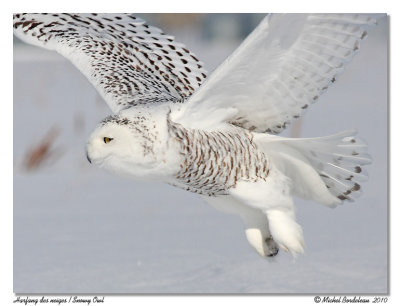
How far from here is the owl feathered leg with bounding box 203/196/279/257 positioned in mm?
3387

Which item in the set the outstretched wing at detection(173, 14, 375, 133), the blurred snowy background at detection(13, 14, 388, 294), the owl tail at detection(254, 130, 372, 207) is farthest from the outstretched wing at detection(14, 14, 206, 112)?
the blurred snowy background at detection(13, 14, 388, 294)

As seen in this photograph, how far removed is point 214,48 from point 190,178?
7.79m

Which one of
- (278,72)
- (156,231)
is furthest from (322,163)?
(156,231)

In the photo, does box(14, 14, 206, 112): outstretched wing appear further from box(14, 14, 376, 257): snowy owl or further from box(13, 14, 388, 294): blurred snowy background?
box(13, 14, 388, 294): blurred snowy background

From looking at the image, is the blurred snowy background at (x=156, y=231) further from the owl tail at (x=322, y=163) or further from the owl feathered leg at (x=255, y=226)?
the owl tail at (x=322, y=163)

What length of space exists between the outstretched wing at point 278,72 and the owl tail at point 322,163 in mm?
106

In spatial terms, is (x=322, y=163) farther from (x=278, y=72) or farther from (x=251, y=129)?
(x=278, y=72)

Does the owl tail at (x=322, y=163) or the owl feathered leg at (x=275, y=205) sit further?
the owl tail at (x=322, y=163)

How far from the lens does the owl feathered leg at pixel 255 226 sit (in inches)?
133

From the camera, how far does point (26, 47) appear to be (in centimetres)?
1098

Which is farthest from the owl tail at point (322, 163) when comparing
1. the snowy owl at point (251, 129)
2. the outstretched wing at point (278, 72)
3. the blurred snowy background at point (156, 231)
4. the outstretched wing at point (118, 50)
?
the outstretched wing at point (118, 50)

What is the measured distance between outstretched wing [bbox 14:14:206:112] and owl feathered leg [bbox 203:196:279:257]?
489 mm

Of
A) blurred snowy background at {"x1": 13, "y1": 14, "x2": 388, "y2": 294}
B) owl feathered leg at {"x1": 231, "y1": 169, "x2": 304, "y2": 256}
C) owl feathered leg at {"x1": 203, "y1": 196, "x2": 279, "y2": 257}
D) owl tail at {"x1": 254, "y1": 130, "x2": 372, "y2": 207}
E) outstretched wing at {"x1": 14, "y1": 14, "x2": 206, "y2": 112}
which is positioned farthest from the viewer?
blurred snowy background at {"x1": 13, "y1": 14, "x2": 388, "y2": 294}

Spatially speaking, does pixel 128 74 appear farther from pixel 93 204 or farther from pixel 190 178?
pixel 93 204
